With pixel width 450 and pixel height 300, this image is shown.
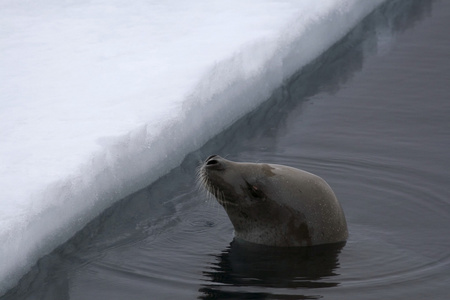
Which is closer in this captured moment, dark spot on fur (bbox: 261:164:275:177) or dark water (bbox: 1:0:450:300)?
dark water (bbox: 1:0:450:300)

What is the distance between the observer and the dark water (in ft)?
19.5

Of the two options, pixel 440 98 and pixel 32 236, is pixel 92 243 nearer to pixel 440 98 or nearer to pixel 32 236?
pixel 32 236

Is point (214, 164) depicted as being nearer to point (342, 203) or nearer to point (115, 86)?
point (342, 203)

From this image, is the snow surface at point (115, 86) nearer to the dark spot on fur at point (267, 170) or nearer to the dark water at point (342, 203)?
the dark water at point (342, 203)

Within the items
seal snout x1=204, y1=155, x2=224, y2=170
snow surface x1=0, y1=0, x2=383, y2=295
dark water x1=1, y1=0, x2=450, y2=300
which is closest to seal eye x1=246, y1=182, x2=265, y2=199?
seal snout x1=204, y1=155, x2=224, y2=170

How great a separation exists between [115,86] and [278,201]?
97.5 inches

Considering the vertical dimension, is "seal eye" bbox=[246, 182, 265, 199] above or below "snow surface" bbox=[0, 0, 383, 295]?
below

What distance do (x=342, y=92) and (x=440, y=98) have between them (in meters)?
0.98

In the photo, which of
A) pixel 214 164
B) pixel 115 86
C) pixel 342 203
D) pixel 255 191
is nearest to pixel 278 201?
pixel 255 191

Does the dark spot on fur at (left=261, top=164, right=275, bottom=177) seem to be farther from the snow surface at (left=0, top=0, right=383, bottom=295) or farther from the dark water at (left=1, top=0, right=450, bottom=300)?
the snow surface at (left=0, top=0, right=383, bottom=295)

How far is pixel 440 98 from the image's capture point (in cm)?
959

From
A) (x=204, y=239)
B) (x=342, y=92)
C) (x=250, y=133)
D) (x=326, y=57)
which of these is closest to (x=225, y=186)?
(x=204, y=239)

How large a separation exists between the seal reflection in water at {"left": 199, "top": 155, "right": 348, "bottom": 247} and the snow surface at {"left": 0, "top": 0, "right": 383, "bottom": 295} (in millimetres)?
955

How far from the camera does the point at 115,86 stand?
842cm
